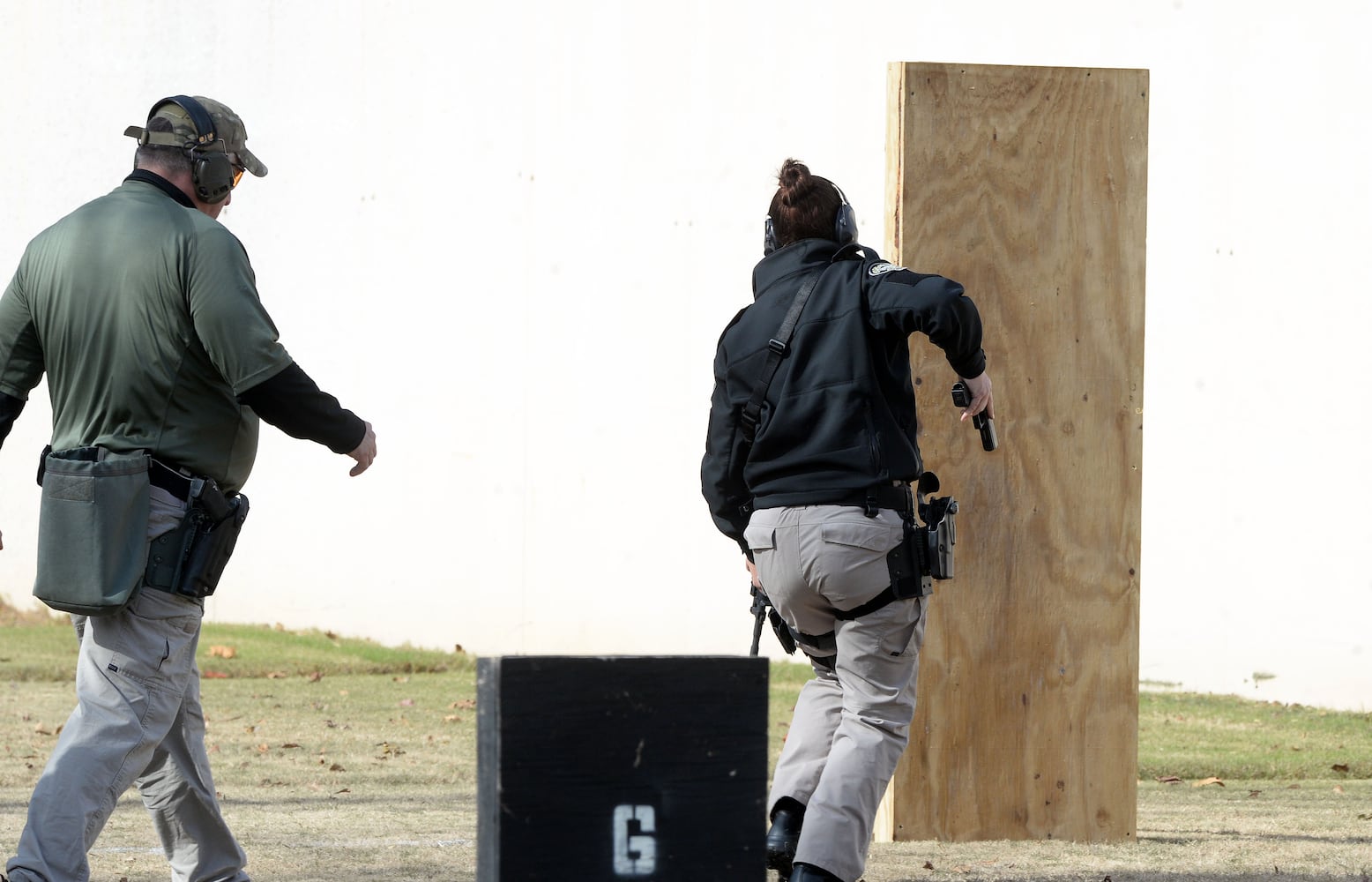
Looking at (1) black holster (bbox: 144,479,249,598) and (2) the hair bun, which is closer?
(1) black holster (bbox: 144,479,249,598)

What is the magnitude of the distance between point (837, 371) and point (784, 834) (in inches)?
44.9

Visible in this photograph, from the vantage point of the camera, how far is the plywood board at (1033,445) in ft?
15.7

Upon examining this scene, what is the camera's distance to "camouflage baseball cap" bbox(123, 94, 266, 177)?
3637mm

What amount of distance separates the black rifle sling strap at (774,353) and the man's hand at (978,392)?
0.46 metres

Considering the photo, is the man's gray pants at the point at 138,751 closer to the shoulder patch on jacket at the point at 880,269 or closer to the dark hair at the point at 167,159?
the dark hair at the point at 167,159

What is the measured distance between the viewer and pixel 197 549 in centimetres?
345

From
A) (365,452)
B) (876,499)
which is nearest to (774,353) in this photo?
(876,499)

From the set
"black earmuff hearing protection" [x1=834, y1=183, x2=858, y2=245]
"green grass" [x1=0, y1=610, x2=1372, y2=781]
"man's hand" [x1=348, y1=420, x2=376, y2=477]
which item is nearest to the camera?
"man's hand" [x1=348, y1=420, x2=376, y2=477]

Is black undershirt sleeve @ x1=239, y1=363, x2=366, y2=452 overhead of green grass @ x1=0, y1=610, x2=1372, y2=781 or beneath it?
overhead

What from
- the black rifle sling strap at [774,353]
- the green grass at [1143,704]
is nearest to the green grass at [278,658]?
the green grass at [1143,704]

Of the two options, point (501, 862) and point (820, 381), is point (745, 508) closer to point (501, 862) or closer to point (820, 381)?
point (820, 381)

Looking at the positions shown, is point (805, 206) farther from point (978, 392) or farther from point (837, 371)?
point (978, 392)

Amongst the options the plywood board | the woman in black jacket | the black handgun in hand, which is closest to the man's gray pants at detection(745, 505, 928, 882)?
the woman in black jacket

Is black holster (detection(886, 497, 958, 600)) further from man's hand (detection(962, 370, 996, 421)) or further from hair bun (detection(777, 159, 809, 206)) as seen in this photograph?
hair bun (detection(777, 159, 809, 206))
